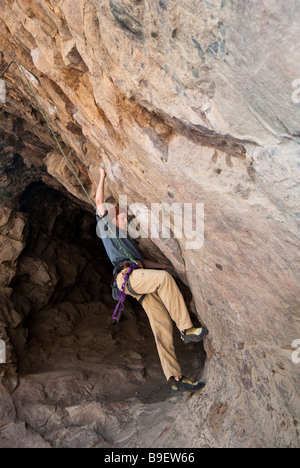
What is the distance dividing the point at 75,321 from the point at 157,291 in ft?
12.9

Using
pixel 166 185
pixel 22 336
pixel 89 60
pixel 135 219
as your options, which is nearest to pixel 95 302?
pixel 22 336

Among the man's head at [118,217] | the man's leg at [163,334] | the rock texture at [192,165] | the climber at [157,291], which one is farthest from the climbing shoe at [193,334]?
the man's head at [118,217]

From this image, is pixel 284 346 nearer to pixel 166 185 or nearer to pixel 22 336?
pixel 166 185

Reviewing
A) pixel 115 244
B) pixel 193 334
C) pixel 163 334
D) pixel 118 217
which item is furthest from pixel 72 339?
pixel 193 334

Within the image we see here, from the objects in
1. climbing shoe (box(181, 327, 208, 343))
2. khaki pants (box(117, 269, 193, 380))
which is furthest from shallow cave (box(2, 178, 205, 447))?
climbing shoe (box(181, 327, 208, 343))

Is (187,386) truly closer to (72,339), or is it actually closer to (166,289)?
(166,289)

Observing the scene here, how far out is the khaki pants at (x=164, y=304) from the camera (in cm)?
365

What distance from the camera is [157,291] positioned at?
3922mm

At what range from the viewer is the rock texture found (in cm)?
201

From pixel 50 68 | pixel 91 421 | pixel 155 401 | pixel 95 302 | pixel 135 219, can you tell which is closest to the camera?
pixel 50 68

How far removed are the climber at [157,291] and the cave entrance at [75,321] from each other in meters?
0.88

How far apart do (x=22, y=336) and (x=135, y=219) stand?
9.07ft

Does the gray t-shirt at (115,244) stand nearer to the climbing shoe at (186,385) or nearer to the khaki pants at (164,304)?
the khaki pants at (164,304)

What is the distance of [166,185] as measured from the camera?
3352mm
